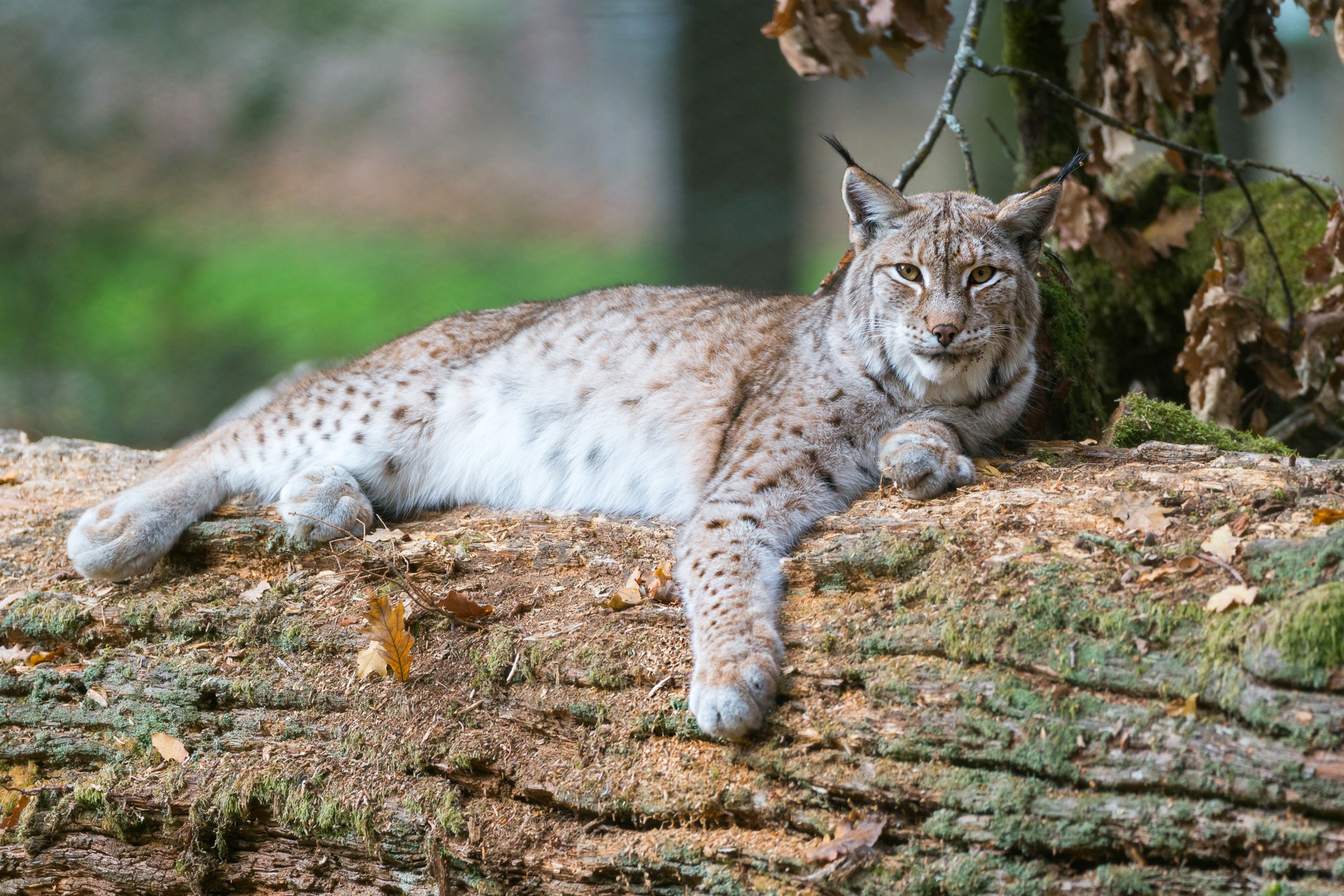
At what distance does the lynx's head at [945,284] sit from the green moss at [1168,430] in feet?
1.62

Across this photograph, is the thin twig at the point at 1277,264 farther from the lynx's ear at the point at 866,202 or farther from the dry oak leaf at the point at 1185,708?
the dry oak leaf at the point at 1185,708

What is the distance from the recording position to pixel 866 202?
137 inches

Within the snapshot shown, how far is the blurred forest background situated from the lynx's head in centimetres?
326

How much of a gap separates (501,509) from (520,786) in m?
1.44

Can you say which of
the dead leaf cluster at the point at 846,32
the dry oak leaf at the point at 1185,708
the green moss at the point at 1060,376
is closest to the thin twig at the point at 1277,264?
the green moss at the point at 1060,376

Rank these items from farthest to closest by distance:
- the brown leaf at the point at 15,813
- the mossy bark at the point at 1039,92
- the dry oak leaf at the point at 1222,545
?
the mossy bark at the point at 1039,92
the brown leaf at the point at 15,813
the dry oak leaf at the point at 1222,545

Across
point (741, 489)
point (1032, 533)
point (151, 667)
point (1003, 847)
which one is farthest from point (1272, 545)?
point (151, 667)

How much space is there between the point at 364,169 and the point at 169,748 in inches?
194

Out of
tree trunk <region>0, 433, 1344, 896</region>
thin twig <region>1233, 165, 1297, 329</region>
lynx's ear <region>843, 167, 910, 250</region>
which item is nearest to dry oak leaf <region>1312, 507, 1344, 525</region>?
tree trunk <region>0, 433, 1344, 896</region>

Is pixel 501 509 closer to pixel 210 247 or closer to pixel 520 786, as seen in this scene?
pixel 520 786

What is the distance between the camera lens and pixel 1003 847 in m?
2.14

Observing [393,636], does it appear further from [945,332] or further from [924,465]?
[945,332]

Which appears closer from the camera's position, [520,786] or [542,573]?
[520,786]

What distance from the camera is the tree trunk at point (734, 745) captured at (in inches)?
82.7
